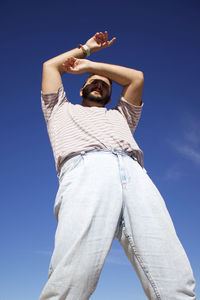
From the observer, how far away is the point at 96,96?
3.76 meters

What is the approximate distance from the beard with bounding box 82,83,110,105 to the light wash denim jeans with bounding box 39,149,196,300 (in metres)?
1.24

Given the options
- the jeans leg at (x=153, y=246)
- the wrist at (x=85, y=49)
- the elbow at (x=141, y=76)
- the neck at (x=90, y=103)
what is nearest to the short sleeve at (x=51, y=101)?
the neck at (x=90, y=103)

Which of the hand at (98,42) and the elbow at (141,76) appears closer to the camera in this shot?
the elbow at (141,76)

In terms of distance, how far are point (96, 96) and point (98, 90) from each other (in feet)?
0.42

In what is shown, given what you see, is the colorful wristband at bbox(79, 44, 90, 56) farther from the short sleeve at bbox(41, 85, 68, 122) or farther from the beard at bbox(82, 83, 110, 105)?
the short sleeve at bbox(41, 85, 68, 122)

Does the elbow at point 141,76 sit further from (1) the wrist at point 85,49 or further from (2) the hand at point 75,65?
(1) the wrist at point 85,49

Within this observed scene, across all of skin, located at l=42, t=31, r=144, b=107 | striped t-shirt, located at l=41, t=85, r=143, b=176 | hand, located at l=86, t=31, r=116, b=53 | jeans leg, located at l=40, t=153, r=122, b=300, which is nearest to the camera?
jeans leg, located at l=40, t=153, r=122, b=300

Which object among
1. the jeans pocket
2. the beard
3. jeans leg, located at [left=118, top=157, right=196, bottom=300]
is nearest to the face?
the beard

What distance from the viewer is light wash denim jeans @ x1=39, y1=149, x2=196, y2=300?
220 cm

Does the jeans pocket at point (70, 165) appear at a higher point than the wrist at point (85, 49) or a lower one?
lower

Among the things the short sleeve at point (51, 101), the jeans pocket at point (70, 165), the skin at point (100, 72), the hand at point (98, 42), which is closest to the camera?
the jeans pocket at point (70, 165)

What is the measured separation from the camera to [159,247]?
2357mm

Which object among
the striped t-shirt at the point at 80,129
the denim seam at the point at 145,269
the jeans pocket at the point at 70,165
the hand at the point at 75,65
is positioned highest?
the hand at the point at 75,65

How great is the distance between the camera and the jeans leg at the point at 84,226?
7.11 ft
